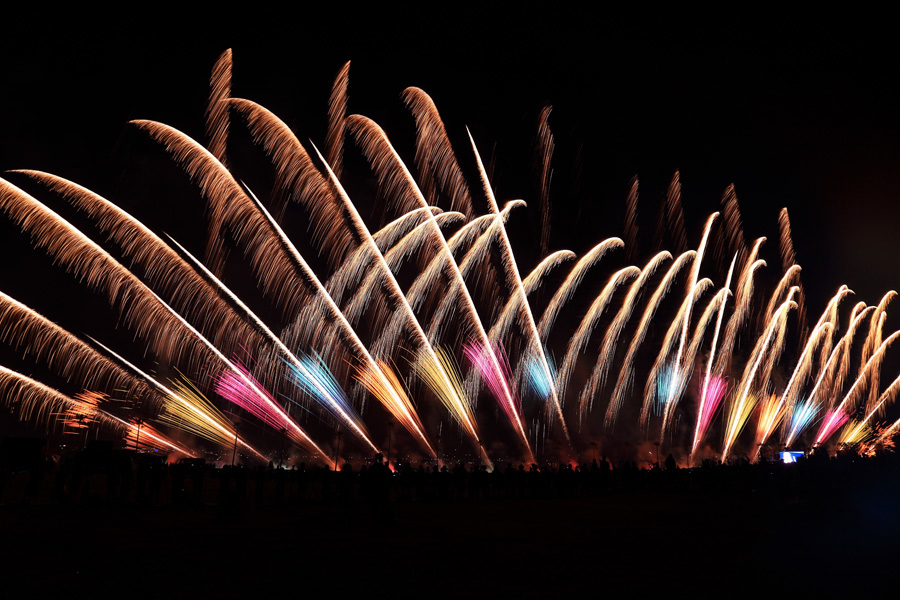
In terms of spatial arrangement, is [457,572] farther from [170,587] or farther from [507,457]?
[507,457]

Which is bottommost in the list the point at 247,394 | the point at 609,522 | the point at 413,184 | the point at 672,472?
the point at 609,522

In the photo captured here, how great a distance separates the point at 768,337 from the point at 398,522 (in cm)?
2758

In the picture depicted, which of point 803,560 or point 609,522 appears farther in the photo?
point 609,522

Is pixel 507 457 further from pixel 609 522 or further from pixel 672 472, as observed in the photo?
pixel 609 522

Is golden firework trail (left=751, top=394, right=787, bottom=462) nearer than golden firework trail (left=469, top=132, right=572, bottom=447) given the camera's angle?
No

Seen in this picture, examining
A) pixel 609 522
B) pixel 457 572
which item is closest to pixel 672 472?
pixel 609 522

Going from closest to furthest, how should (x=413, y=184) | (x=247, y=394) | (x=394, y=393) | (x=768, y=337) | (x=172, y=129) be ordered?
(x=172, y=129) < (x=413, y=184) < (x=247, y=394) < (x=394, y=393) < (x=768, y=337)

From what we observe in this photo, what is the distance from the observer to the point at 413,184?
2552 cm

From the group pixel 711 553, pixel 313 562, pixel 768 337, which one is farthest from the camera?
pixel 768 337

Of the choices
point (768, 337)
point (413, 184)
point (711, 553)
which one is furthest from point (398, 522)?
point (768, 337)

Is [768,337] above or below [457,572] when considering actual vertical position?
above

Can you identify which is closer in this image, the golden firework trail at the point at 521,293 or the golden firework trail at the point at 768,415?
the golden firework trail at the point at 521,293

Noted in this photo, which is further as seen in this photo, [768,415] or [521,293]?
[768,415]

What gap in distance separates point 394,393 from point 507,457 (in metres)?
43.8
